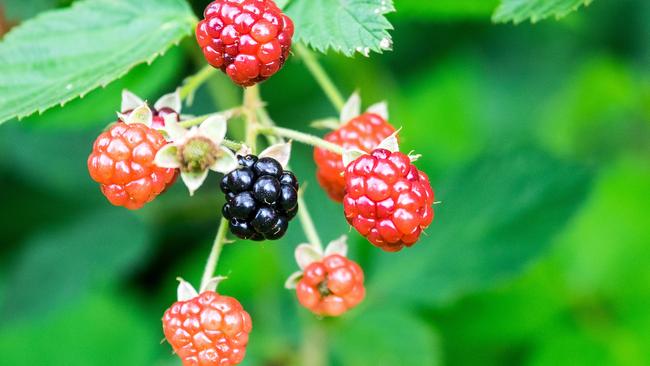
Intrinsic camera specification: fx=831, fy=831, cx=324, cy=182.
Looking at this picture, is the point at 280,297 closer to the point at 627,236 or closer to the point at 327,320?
the point at 327,320

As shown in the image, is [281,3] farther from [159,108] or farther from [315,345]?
[315,345]

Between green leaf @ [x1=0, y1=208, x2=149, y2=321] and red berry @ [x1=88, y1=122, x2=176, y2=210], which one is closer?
red berry @ [x1=88, y1=122, x2=176, y2=210]

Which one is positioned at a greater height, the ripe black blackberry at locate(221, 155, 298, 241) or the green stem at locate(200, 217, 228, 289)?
the ripe black blackberry at locate(221, 155, 298, 241)

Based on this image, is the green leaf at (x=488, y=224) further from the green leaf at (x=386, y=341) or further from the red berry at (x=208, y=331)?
the red berry at (x=208, y=331)

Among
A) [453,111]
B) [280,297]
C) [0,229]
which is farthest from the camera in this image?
[453,111]

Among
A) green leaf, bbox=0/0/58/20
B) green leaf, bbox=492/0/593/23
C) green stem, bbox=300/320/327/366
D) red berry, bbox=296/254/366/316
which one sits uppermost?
green leaf, bbox=492/0/593/23

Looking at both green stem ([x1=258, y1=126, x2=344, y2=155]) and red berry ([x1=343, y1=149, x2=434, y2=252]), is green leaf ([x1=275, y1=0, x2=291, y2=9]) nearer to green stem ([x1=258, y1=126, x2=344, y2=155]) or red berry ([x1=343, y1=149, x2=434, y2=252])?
green stem ([x1=258, y1=126, x2=344, y2=155])

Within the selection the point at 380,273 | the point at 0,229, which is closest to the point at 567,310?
the point at 380,273

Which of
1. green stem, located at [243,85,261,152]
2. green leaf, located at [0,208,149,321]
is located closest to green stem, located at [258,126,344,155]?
green stem, located at [243,85,261,152]

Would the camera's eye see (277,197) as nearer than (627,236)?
Yes
